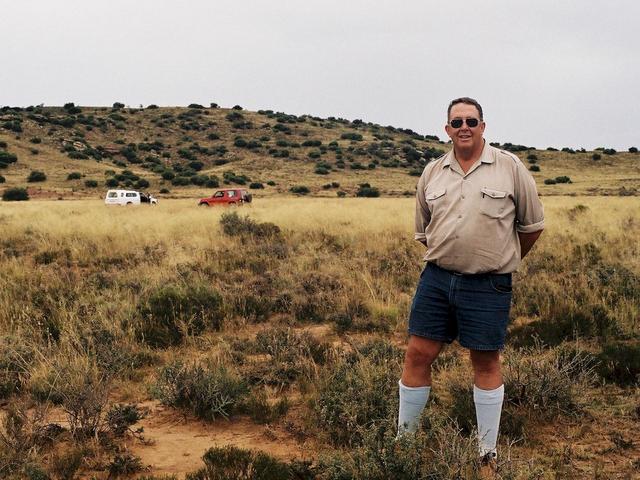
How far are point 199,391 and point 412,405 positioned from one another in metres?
1.90

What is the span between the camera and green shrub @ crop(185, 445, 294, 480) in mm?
3287

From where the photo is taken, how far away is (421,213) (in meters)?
3.53

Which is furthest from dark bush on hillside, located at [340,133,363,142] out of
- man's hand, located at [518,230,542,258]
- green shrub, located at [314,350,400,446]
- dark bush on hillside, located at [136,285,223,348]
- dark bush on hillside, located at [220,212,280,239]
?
man's hand, located at [518,230,542,258]

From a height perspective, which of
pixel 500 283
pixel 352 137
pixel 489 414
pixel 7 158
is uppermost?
pixel 352 137

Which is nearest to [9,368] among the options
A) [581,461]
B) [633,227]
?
[581,461]

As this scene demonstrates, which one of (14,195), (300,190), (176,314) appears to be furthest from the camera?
(300,190)

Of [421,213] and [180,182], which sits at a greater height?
[421,213]

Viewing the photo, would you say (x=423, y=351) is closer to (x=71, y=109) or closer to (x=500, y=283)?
(x=500, y=283)

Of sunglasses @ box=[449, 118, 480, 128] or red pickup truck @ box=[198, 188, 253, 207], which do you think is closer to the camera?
sunglasses @ box=[449, 118, 480, 128]

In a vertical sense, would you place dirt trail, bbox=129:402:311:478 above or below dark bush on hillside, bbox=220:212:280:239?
below

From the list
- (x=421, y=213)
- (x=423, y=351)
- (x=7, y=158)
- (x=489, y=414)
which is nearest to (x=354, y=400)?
(x=423, y=351)

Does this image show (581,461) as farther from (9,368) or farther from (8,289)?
(8,289)

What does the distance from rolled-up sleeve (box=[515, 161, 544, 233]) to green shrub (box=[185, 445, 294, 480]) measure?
7.02 ft

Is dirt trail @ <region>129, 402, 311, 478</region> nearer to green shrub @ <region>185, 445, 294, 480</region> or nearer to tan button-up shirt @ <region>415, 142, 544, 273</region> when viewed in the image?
green shrub @ <region>185, 445, 294, 480</region>
